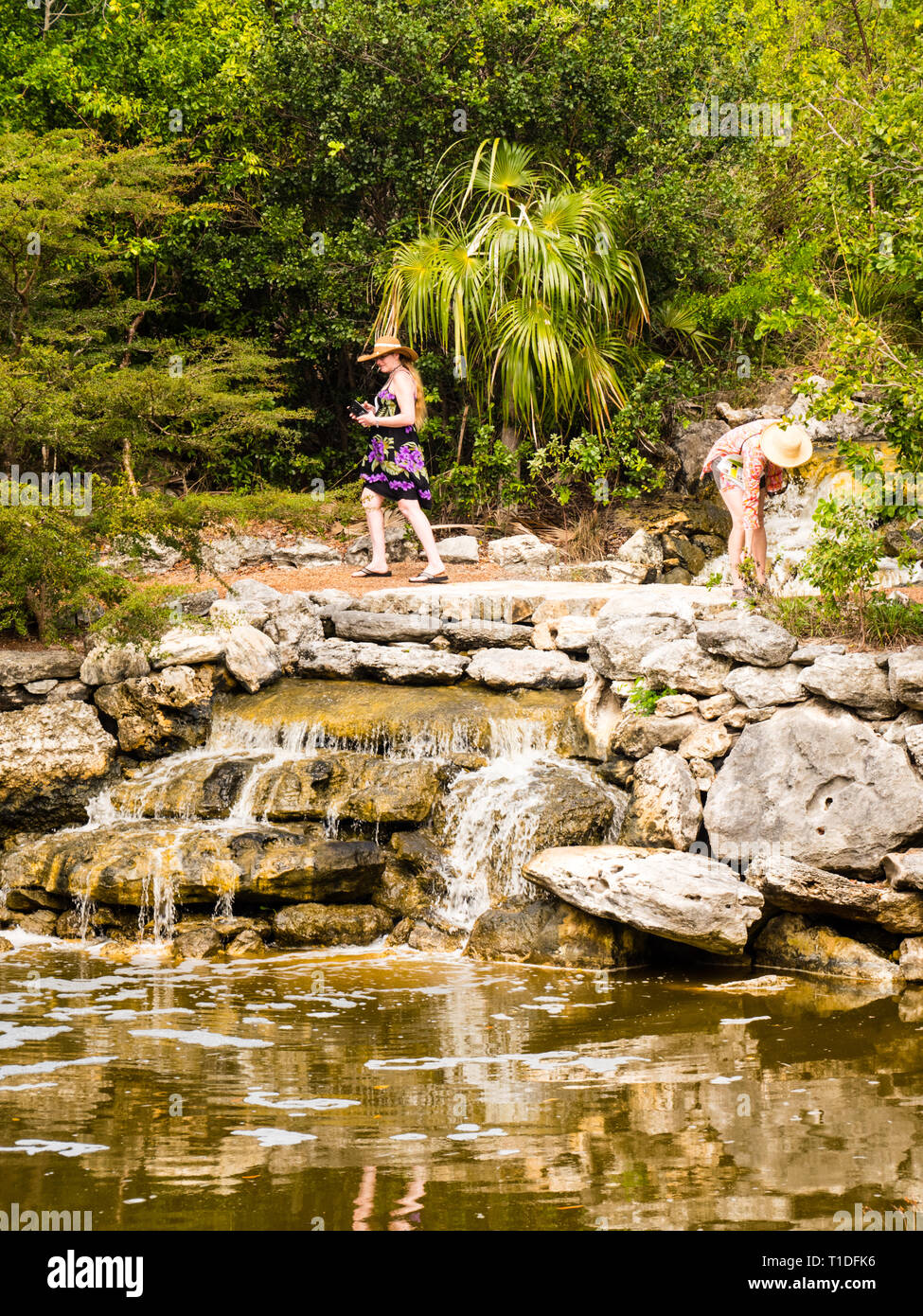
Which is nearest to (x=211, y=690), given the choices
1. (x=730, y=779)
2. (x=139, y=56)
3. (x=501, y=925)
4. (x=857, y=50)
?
(x=501, y=925)

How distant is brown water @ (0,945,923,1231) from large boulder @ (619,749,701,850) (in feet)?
3.31

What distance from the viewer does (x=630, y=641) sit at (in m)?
8.47

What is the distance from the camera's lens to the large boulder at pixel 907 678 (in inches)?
274

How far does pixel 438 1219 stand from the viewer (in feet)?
11.5

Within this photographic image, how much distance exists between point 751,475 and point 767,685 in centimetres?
222

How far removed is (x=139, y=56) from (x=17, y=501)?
29.2 ft

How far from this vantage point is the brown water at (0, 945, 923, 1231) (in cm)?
365

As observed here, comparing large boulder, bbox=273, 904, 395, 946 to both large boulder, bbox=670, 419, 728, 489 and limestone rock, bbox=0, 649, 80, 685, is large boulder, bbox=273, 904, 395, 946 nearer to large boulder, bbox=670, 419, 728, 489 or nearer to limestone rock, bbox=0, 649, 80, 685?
limestone rock, bbox=0, 649, 80, 685

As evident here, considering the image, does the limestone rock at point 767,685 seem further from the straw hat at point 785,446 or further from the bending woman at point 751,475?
the straw hat at point 785,446

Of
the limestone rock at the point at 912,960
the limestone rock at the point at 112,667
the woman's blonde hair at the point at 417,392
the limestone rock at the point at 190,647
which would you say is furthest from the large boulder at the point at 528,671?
the limestone rock at the point at 912,960

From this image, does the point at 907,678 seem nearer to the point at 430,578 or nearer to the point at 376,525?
the point at 430,578

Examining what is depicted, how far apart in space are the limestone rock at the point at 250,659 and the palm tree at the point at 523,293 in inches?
203

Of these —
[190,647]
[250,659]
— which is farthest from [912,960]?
[190,647]

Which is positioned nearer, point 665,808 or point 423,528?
point 665,808
